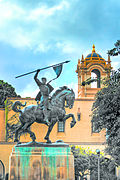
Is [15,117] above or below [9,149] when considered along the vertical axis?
above

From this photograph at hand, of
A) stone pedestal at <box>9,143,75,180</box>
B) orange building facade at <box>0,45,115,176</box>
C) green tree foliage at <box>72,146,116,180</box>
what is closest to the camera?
stone pedestal at <box>9,143,75,180</box>

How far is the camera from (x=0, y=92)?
160 feet

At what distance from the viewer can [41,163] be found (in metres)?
14.4

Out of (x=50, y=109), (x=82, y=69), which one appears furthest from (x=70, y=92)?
(x=82, y=69)

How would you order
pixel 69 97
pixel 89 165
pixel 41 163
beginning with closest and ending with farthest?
pixel 41 163 < pixel 69 97 < pixel 89 165

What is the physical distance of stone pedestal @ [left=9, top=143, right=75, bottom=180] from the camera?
14.2 metres

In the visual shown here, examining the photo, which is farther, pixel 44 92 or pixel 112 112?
pixel 112 112

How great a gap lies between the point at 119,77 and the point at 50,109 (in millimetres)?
7235

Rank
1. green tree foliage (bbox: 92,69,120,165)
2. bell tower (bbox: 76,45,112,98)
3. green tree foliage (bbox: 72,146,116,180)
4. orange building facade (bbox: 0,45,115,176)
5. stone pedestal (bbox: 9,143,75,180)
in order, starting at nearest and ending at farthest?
stone pedestal (bbox: 9,143,75,180)
green tree foliage (bbox: 92,69,120,165)
green tree foliage (bbox: 72,146,116,180)
orange building facade (bbox: 0,45,115,176)
bell tower (bbox: 76,45,112,98)

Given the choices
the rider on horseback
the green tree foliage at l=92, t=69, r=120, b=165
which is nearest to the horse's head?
the rider on horseback

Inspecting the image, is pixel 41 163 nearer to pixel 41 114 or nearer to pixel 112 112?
pixel 41 114

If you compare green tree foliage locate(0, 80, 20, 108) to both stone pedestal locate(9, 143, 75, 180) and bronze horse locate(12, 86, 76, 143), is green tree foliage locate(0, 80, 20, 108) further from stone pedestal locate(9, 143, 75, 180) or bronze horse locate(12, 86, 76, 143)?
stone pedestal locate(9, 143, 75, 180)

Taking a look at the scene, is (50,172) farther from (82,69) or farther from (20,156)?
(82,69)

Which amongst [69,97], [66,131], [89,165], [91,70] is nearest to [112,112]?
[69,97]
